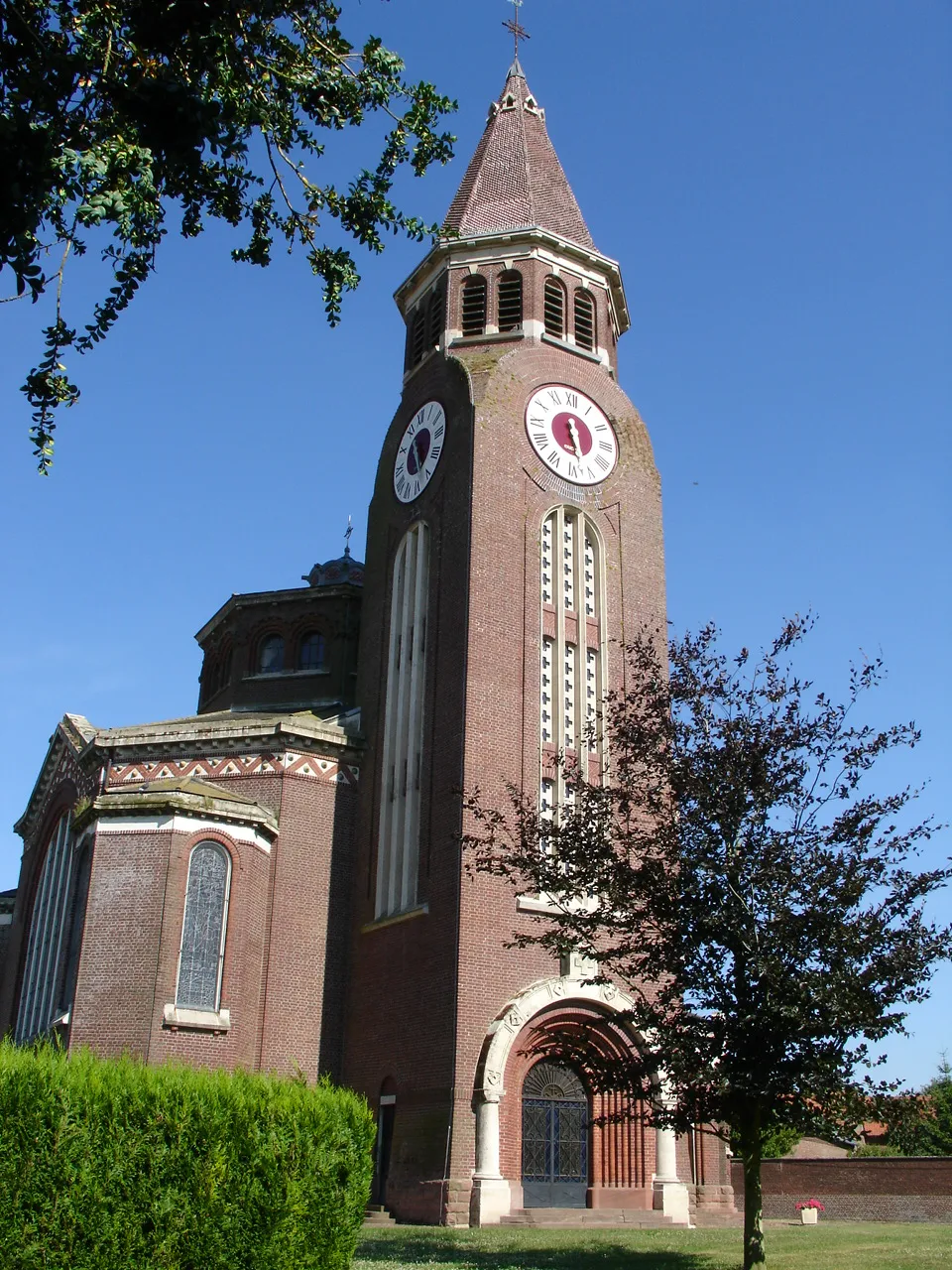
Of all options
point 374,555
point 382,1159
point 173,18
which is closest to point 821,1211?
point 382,1159

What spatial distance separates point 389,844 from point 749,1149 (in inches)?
573

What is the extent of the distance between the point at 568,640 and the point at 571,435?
566 cm

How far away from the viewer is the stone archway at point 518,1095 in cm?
2292

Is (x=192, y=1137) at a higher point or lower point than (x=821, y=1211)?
higher

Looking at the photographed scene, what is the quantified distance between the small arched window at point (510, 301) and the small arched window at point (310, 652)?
11.2 metres

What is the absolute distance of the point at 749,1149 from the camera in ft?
49.4

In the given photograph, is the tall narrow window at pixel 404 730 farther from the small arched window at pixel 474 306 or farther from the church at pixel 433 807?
the small arched window at pixel 474 306

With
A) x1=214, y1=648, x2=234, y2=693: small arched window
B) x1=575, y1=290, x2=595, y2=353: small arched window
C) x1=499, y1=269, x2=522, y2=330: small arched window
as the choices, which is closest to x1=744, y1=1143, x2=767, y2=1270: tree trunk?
x1=499, y1=269, x2=522, y2=330: small arched window

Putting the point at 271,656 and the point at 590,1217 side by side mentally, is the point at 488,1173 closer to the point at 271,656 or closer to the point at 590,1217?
the point at 590,1217

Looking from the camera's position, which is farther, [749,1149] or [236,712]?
[236,712]

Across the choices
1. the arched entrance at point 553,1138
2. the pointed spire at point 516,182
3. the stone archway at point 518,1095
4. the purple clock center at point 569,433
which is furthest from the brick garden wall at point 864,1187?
the pointed spire at point 516,182

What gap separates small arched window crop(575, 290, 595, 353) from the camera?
3384 cm

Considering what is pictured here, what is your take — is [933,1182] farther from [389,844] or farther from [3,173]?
[3,173]

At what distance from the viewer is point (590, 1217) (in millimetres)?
23469
